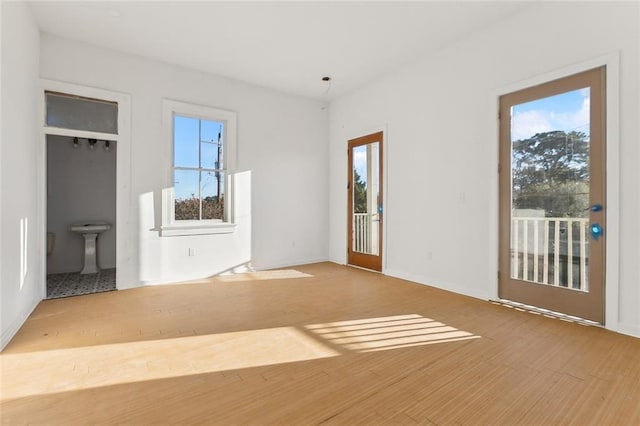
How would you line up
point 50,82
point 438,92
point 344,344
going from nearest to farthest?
point 344,344 → point 50,82 → point 438,92

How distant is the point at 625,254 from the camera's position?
259 cm

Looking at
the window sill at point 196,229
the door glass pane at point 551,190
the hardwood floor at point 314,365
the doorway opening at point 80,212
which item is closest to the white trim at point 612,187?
the door glass pane at point 551,190

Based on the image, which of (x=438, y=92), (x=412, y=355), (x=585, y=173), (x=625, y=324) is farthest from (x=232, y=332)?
(x=438, y=92)

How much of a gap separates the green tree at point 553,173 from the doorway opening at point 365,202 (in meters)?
2.03

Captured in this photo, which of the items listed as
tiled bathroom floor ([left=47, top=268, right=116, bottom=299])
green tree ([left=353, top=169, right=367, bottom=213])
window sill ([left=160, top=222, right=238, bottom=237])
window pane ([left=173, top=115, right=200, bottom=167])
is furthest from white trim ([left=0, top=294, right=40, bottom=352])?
green tree ([left=353, top=169, right=367, bottom=213])

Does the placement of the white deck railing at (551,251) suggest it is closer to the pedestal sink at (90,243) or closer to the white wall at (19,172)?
the white wall at (19,172)

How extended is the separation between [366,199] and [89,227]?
4.51m

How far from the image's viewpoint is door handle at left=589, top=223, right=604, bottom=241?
2.70 m

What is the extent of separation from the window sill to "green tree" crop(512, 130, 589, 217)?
3.90m

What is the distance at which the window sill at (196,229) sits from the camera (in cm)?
440

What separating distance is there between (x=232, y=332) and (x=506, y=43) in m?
4.01

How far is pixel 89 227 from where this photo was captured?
16.4ft

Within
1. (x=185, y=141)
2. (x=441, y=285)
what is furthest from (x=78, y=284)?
(x=441, y=285)

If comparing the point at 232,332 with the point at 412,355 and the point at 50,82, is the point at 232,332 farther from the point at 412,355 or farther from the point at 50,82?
the point at 50,82
